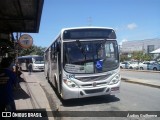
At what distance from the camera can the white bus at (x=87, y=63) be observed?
39.1ft

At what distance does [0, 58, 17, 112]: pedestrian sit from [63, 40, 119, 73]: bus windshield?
458cm

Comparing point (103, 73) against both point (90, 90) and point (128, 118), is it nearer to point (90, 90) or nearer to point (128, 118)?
point (90, 90)

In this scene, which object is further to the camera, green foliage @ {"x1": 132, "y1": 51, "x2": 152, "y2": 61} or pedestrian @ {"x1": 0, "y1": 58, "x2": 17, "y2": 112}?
green foliage @ {"x1": 132, "y1": 51, "x2": 152, "y2": 61}

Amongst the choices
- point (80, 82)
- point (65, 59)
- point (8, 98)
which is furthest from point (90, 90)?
point (8, 98)

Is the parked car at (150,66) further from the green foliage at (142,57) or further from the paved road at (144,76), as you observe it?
the green foliage at (142,57)

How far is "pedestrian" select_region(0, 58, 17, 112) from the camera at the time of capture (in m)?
7.40

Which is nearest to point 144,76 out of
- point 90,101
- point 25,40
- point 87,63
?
point 25,40

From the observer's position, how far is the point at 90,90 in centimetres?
1195

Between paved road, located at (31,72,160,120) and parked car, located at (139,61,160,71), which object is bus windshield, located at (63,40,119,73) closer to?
paved road, located at (31,72,160,120)

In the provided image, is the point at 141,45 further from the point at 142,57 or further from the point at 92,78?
the point at 92,78

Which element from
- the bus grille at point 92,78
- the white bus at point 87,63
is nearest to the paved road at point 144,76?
the white bus at point 87,63

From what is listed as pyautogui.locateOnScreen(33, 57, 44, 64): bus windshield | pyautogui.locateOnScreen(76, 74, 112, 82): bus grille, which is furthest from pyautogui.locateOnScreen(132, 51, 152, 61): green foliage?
pyautogui.locateOnScreen(76, 74, 112, 82): bus grille

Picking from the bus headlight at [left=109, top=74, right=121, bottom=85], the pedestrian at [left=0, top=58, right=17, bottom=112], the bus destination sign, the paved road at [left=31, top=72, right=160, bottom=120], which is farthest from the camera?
the bus destination sign

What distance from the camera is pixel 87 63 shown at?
39.7ft
